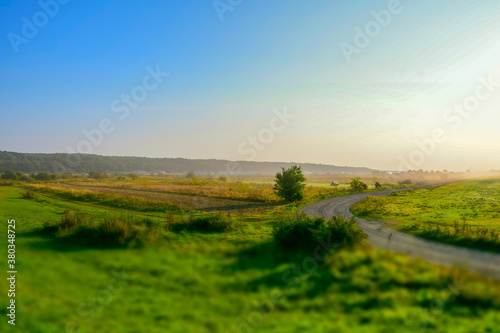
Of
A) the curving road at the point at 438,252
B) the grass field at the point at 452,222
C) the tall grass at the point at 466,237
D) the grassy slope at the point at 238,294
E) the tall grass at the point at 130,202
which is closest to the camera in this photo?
the grassy slope at the point at 238,294

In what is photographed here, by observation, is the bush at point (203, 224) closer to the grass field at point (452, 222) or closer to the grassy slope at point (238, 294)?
the grassy slope at point (238, 294)

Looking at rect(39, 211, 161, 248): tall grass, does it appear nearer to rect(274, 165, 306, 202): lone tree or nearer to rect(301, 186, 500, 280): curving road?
rect(301, 186, 500, 280): curving road

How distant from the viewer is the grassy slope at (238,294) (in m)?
10.2

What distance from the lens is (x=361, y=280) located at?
12992 mm

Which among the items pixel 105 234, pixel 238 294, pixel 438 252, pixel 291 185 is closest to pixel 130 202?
pixel 105 234

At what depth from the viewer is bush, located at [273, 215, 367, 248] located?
20.1 metres

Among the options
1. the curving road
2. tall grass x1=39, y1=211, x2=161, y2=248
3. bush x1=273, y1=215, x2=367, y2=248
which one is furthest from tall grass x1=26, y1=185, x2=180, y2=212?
the curving road

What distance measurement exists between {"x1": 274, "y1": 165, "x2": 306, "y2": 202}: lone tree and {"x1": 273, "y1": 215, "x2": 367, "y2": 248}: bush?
1369 inches

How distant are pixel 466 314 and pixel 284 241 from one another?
1120 cm

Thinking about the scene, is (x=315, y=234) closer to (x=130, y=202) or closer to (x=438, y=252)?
(x=438, y=252)

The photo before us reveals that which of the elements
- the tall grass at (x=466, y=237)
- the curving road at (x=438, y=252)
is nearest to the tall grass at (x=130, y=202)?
the curving road at (x=438, y=252)

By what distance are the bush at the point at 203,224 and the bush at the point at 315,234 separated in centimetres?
647

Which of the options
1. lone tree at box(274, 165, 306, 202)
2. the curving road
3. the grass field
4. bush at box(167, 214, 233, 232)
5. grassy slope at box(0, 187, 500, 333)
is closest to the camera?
grassy slope at box(0, 187, 500, 333)

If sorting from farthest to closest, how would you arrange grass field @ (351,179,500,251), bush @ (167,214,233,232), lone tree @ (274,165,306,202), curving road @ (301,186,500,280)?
lone tree @ (274,165,306,202)
bush @ (167,214,233,232)
grass field @ (351,179,500,251)
curving road @ (301,186,500,280)
